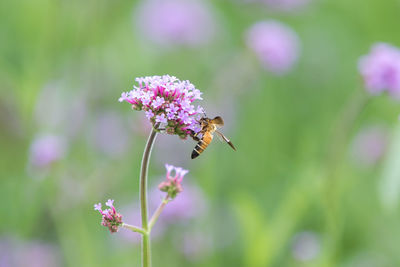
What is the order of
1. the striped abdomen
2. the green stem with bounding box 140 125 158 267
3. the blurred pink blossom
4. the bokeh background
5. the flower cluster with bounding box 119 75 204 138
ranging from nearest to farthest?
the green stem with bounding box 140 125 158 267 → the flower cluster with bounding box 119 75 204 138 → the striped abdomen → the bokeh background → the blurred pink blossom

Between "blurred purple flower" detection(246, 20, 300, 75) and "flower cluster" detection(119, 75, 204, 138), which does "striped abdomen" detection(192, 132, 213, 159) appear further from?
"blurred purple flower" detection(246, 20, 300, 75)

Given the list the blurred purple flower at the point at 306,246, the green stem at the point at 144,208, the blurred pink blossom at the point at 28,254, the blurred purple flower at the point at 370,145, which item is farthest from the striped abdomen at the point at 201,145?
the blurred purple flower at the point at 370,145

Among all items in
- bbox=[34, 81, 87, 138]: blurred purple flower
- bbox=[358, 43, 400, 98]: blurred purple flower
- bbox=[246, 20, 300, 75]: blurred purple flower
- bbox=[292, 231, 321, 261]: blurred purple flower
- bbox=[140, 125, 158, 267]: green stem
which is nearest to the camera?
bbox=[140, 125, 158, 267]: green stem

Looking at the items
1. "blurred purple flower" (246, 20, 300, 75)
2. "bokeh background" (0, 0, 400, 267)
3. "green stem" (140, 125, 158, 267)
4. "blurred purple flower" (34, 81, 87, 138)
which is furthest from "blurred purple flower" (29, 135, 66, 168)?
"green stem" (140, 125, 158, 267)

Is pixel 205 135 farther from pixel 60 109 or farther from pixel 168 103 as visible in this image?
pixel 60 109

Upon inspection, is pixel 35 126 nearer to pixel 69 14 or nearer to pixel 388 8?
pixel 69 14

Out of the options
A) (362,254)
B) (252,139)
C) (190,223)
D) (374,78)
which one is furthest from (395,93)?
(252,139)
